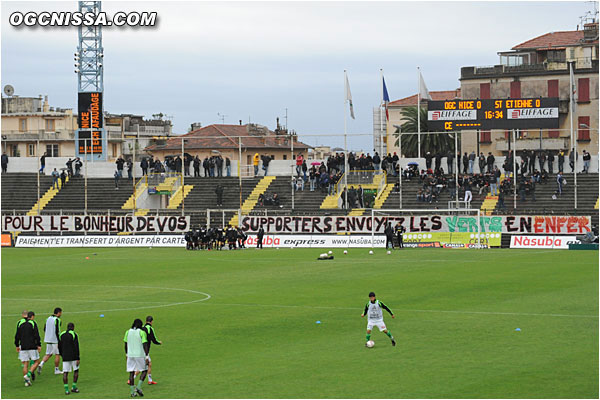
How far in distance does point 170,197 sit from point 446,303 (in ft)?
162

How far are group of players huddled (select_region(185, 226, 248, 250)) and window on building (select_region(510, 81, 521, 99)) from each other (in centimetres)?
5191

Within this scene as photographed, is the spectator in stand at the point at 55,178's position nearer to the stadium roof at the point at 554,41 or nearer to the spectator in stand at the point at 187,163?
the spectator in stand at the point at 187,163

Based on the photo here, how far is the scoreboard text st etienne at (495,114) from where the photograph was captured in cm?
7331

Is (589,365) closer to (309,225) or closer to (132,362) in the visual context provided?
(132,362)

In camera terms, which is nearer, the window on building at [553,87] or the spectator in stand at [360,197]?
the spectator in stand at [360,197]

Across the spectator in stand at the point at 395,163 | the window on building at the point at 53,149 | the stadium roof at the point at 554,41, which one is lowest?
the spectator in stand at the point at 395,163

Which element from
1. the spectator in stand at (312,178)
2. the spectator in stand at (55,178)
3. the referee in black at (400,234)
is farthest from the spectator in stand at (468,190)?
the spectator in stand at (55,178)

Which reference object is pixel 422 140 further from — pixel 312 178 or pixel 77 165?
pixel 77 165

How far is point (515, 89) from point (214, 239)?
54.1 m

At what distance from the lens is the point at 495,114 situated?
73.9 meters

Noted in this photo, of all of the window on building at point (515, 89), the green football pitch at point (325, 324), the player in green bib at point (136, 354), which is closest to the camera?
the player in green bib at point (136, 354)

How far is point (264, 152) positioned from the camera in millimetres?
128875

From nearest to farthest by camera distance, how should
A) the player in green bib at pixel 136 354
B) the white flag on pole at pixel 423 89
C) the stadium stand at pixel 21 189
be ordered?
the player in green bib at pixel 136 354 < the white flag on pole at pixel 423 89 < the stadium stand at pixel 21 189

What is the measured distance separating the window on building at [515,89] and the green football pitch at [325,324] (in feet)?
186
